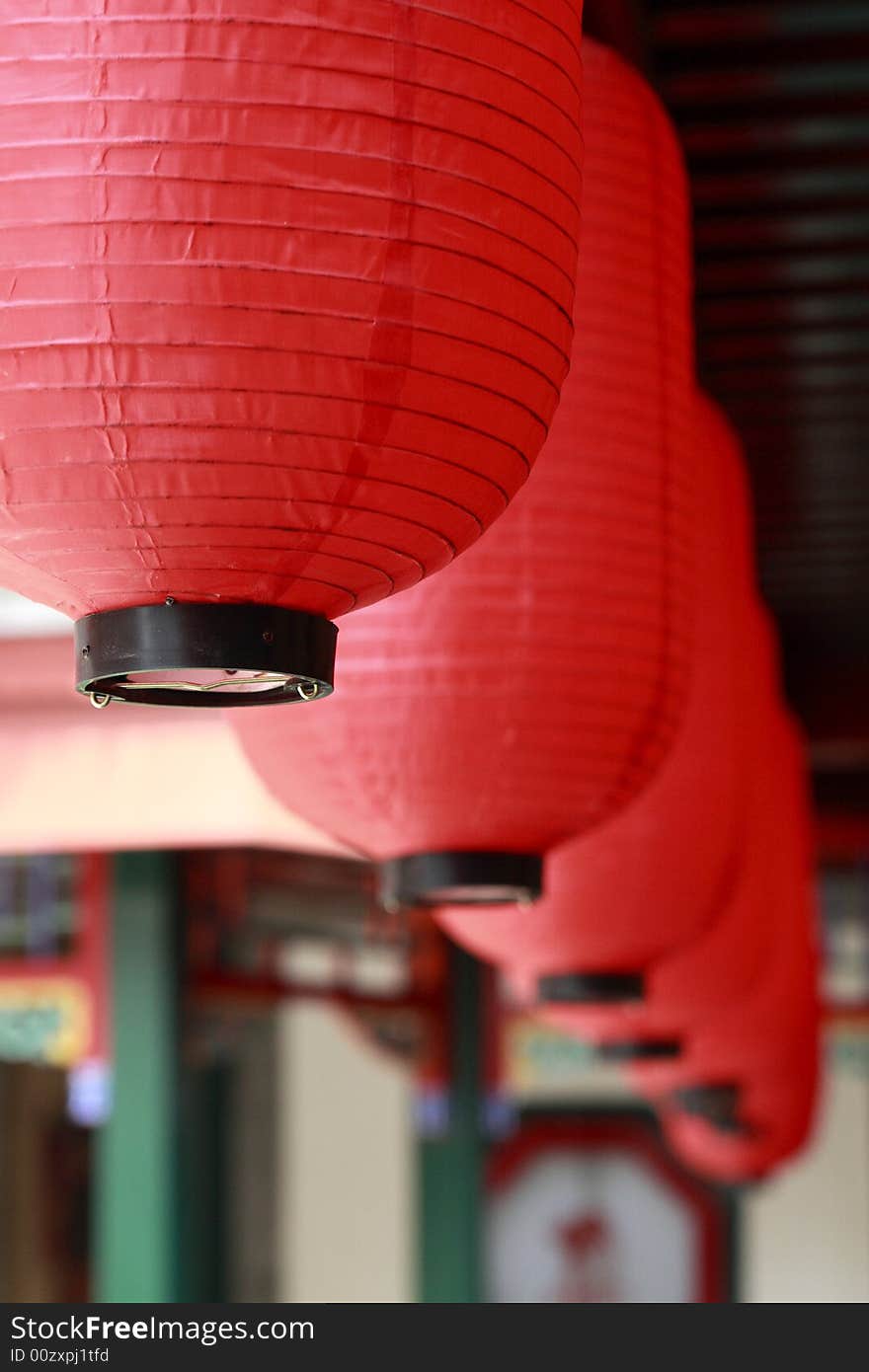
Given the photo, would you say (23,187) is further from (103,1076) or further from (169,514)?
(103,1076)

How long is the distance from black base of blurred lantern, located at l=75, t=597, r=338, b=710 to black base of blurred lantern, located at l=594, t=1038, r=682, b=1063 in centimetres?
233

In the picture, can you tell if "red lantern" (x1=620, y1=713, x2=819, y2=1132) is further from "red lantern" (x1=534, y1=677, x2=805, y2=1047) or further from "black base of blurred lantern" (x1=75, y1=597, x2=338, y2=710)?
"black base of blurred lantern" (x1=75, y1=597, x2=338, y2=710)

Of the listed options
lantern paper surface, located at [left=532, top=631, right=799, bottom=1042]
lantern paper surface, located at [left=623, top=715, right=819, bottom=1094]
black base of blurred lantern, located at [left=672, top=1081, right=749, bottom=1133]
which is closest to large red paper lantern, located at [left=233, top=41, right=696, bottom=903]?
lantern paper surface, located at [left=532, top=631, right=799, bottom=1042]

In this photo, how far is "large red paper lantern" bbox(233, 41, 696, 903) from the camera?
131cm

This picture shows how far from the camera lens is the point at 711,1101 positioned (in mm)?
4180

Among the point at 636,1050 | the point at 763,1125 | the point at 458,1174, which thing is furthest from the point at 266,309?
the point at 458,1174

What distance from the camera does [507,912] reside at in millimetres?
1852

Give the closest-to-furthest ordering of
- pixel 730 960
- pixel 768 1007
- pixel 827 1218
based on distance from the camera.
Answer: pixel 730 960, pixel 768 1007, pixel 827 1218

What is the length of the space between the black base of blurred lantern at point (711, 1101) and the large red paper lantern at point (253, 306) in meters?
3.46

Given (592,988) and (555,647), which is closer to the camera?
(555,647)

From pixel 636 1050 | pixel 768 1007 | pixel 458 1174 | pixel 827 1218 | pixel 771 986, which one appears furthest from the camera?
pixel 827 1218

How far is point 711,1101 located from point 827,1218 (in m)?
4.32

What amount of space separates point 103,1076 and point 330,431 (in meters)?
3.93

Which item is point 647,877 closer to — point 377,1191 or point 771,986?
point 771,986
